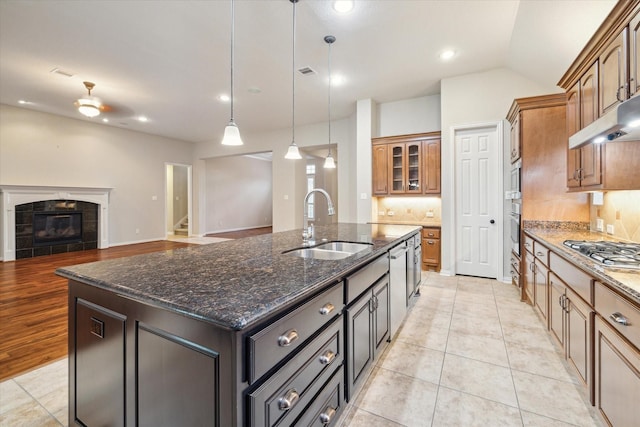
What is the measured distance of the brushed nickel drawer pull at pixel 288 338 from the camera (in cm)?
99

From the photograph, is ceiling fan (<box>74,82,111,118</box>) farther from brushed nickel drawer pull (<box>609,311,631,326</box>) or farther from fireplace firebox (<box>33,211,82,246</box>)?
brushed nickel drawer pull (<box>609,311,631,326</box>)

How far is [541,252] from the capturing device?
8.19ft

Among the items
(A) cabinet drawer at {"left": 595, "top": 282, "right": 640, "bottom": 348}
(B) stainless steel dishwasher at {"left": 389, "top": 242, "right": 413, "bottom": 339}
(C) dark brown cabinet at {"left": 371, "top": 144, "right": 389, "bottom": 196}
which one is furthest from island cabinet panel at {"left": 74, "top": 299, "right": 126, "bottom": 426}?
(C) dark brown cabinet at {"left": 371, "top": 144, "right": 389, "bottom": 196}

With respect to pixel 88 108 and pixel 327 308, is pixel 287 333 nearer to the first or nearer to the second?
pixel 327 308

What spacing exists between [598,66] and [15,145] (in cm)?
887

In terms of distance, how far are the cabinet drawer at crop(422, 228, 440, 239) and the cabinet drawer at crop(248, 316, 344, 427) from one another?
3636 millimetres

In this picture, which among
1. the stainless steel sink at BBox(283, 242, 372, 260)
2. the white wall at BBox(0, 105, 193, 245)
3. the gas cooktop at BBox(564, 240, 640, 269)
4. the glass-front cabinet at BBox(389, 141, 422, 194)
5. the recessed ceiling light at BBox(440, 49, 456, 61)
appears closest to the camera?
the gas cooktop at BBox(564, 240, 640, 269)

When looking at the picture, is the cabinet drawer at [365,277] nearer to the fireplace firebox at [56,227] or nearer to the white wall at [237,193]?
the fireplace firebox at [56,227]

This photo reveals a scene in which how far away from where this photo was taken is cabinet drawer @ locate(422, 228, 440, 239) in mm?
4605

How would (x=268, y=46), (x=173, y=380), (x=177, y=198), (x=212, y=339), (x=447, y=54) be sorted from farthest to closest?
(x=177, y=198), (x=447, y=54), (x=268, y=46), (x=173, y=380), (x=212, y=339)

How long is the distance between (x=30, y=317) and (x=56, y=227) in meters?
4.54

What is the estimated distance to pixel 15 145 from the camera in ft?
18.5

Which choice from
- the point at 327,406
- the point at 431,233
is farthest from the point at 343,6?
the point at 431,233

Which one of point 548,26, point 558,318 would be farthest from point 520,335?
point 548,26
